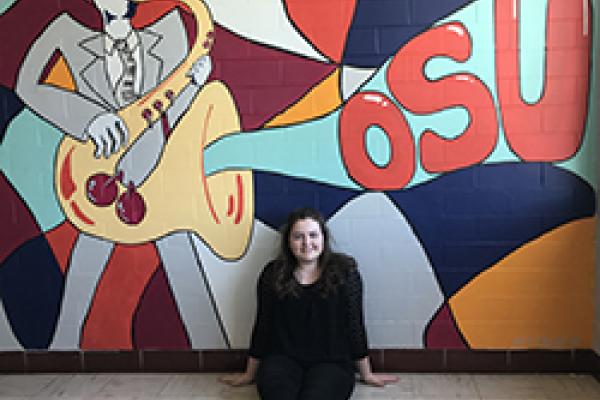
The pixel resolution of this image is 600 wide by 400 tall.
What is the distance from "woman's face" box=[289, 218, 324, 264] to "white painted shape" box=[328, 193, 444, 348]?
0.14 m

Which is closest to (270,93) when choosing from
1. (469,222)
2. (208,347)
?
(469,222)

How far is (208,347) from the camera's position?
2600 millimetres

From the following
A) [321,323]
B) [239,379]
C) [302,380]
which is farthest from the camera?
[239,379]

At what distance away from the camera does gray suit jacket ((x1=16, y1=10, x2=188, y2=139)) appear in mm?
2441

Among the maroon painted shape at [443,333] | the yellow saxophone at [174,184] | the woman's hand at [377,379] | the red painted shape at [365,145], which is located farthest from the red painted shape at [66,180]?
the maroon painted shape at [443,333]

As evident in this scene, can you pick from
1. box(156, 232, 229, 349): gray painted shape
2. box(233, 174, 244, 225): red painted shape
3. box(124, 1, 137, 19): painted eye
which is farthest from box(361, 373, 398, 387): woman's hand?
box(124, 1, 137, 19): painted eye

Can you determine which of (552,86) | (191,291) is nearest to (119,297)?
(191,291)

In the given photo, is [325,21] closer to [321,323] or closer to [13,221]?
[321,323]

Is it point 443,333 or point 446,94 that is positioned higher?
point 446,94

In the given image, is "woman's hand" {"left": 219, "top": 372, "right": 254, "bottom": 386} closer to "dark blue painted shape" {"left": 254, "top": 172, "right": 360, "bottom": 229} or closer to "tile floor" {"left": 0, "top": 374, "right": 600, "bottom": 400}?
"tile floor" {"left": 0, "top": 374, "right": 600, "bottom": 400}

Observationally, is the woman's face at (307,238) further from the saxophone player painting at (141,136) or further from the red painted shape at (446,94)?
the red painted shape at (446,94)

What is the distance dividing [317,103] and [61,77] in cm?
112

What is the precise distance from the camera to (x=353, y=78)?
2.38 meters

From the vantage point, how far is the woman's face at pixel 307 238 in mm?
2338
